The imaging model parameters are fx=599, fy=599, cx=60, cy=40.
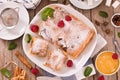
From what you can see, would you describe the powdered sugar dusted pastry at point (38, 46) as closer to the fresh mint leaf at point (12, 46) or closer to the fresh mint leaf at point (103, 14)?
the fresh mint leaf at point (12, 46)

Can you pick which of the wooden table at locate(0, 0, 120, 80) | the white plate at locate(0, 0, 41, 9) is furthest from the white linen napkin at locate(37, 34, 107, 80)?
the white plate at locate(0, 0, 41, 9)

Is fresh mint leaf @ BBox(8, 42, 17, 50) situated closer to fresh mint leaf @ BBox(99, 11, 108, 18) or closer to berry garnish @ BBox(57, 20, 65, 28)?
berry garnish @ BBox(57, 20, 65, 28)

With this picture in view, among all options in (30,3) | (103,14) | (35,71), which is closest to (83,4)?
(103,14)

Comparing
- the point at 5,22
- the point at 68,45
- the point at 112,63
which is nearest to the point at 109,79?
the point at 112,63

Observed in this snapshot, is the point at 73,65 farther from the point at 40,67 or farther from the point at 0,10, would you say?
the point at 0,10

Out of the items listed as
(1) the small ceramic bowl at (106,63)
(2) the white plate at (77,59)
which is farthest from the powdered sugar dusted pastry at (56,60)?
(1) the small ceramic bowl at (106,63)

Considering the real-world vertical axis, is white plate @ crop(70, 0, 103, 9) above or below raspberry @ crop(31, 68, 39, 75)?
above
